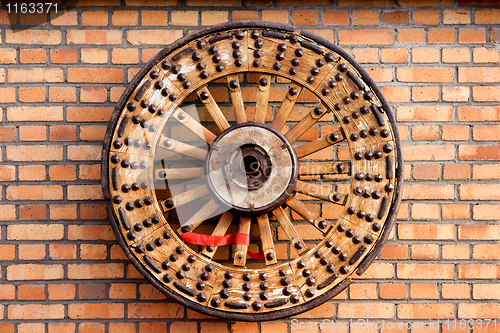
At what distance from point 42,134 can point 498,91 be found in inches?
87.8

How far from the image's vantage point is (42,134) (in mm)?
1747

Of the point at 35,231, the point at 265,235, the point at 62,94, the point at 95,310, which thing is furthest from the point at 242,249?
the point at 62,94

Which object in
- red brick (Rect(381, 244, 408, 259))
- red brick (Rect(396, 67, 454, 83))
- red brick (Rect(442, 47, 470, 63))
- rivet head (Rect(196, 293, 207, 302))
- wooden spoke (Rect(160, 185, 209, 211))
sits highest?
red brick (Rect(442, 47, 470, 63))

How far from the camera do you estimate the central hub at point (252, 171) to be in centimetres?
147

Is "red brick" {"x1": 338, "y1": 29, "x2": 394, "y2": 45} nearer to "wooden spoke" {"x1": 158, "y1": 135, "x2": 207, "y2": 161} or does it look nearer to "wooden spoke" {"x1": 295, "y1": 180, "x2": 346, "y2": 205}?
"wooden spoke" {"x1": 295, "y1": 180, "x2": 346, "y2": 205}

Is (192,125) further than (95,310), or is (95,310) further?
(95,310)

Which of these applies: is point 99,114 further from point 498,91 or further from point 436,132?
point 498,91

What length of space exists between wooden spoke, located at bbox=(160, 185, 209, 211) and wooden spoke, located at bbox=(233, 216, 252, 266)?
0.20m

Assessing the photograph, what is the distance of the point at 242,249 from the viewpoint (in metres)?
1.50

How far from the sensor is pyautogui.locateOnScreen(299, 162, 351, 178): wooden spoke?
1.49 meters

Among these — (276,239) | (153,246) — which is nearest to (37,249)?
(153,246)

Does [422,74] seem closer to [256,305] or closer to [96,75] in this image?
[256,305]

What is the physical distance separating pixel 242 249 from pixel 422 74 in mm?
1202

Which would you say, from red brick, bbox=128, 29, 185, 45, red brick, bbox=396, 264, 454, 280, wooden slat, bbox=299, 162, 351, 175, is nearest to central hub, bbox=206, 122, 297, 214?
wooden slat, bbox=299, 162, 351, 175
